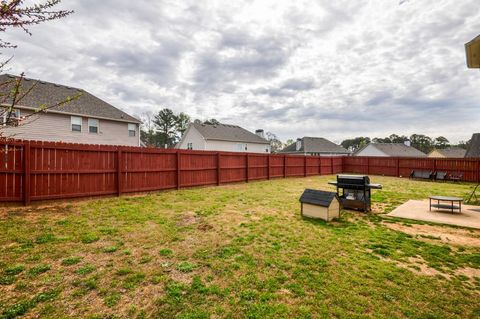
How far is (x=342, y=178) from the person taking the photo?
7648 mm

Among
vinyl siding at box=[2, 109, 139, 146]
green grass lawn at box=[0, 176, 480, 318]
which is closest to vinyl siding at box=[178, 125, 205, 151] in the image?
vinyl siding at box=[2, 109, 139, 146]

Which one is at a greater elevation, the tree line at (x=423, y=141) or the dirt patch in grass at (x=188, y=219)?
the tree line at (x=423, y=141)

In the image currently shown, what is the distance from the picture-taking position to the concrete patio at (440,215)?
6.10 meters

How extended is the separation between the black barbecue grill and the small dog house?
134 cm

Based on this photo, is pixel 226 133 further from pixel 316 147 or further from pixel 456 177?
pixel 456 177

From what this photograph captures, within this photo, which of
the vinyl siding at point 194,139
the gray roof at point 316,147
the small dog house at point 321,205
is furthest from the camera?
the gray roof at point 316,147

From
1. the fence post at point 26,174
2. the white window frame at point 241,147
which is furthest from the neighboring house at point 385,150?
the fence post at point 26,174

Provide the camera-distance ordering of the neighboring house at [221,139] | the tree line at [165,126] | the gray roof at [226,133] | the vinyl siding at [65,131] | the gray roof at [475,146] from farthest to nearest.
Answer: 1. the tree line at [165,126]
2. the gray roof at [226,133]
3. the neighboring house at [221,139]
4. the gray roof at [475,146]
5. the vinyl siding at [65,131]

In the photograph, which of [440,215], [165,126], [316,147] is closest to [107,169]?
[440,215]

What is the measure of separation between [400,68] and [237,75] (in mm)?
12294

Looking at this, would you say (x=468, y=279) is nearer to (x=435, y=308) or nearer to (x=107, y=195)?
(x=435, y=308)

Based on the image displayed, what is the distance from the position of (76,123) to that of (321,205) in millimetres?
18401

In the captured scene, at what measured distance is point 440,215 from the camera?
6.82 meters

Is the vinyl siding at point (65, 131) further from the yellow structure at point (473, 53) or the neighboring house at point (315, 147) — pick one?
the neighboring house at point (315, 147)
